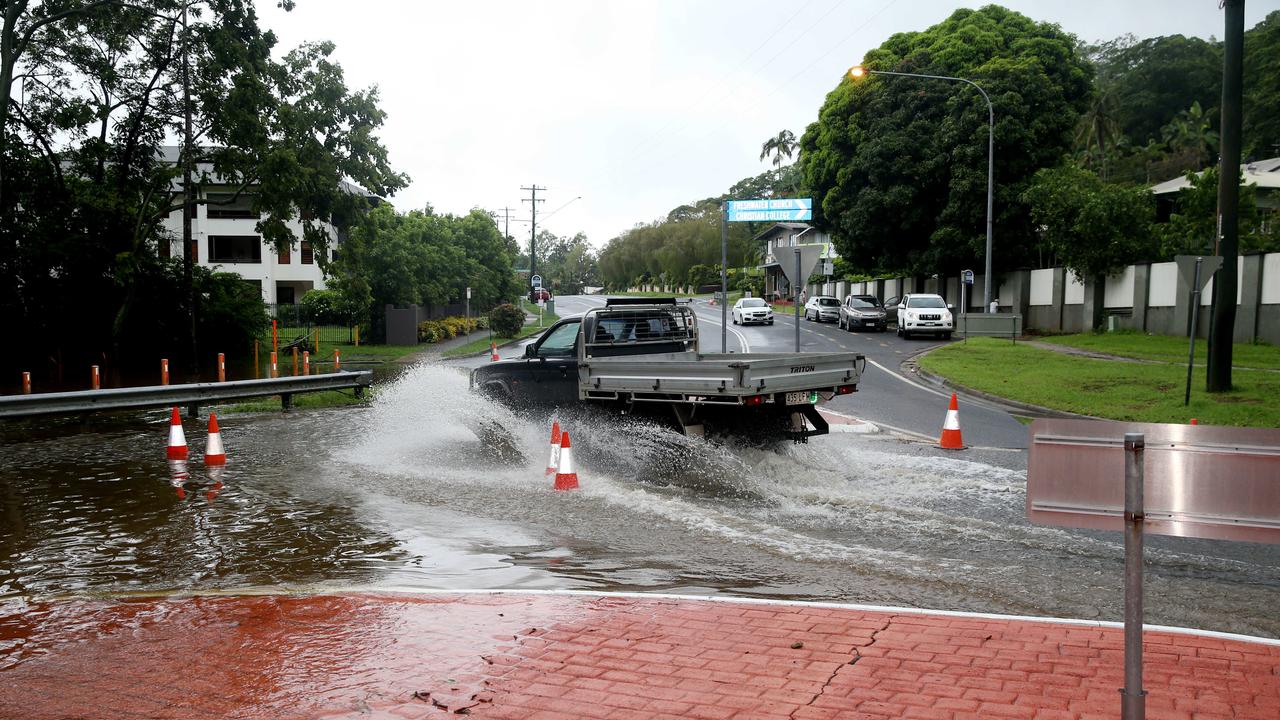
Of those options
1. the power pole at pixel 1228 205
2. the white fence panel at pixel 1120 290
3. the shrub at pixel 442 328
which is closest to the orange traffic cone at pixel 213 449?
the power pole at pixel 1228 205

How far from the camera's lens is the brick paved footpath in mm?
4012

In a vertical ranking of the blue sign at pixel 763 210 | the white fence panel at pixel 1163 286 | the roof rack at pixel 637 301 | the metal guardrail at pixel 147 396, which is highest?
the blue sign at pixel 763 210

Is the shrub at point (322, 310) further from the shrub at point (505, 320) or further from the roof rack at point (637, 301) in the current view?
the roof rack at point (637, 301)

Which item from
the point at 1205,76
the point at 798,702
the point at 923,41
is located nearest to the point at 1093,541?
the point at 798,702

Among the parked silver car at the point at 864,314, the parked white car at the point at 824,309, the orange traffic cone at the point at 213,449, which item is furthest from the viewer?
the parked white car at the point at 824,309

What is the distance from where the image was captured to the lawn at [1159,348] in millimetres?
22000

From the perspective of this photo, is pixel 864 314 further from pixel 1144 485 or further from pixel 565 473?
pixel 1144 485

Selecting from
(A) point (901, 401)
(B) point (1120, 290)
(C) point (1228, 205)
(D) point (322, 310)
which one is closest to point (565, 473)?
(A) point (901, 401)

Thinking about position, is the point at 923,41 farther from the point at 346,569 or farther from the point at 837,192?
the point at 346,569

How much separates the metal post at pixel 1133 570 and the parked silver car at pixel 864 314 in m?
38.3

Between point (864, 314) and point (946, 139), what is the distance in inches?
314

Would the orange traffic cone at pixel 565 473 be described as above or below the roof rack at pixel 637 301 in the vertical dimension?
below

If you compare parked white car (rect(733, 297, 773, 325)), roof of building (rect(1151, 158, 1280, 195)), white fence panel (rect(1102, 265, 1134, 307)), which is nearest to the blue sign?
A: white fence panel (rect(1102, 265, 1134, 307))

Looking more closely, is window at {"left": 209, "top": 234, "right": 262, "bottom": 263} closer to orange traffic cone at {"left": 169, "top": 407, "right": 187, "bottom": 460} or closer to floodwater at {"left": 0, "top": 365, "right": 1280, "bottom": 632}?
floodwater at {"left": 0, "top": 365, "right": 1280, "bottom": 632}
